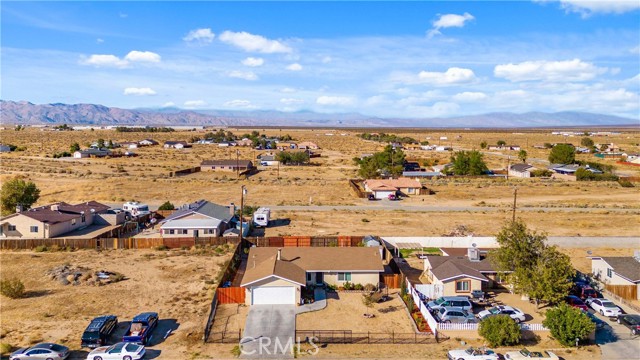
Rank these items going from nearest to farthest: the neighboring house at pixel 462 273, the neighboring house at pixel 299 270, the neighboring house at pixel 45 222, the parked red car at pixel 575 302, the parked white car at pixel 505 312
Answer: the parked white car at pixel 505 312, the neighboring house at pixel 299 270, the parked red car at pixel 575 302, the neighboring house at pixel 462 273, the neighboring house at pixel 45 222

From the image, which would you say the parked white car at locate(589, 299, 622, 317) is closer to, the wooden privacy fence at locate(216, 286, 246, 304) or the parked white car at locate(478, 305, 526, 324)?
the parked white car at locate(478, 305, 526, 324)

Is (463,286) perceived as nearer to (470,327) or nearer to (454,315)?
(454,315)

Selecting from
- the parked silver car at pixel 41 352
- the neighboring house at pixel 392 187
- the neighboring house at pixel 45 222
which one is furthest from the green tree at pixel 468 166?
the parked silver car at pixel 41 352

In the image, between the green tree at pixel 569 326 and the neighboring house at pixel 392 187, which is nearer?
the green tree at pixel 569 326

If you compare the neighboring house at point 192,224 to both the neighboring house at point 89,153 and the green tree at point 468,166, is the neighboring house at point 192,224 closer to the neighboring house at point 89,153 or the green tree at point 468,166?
the green tree at point 468,166

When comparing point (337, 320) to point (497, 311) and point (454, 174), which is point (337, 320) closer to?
point (497, 311)

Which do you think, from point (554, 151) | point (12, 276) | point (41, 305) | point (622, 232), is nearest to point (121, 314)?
point (41, 305)

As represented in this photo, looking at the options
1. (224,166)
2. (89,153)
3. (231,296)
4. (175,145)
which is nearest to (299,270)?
(231,296)
